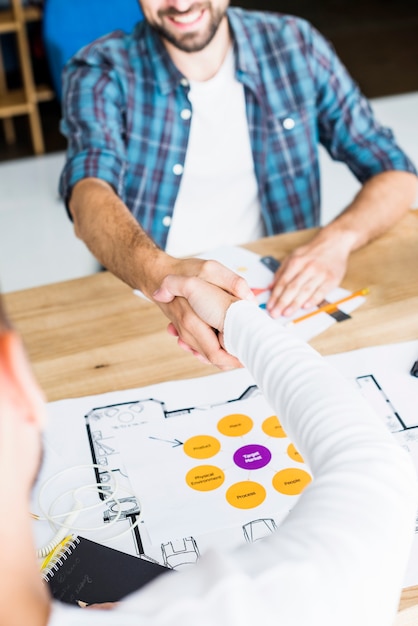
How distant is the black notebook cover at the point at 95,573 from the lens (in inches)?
33.2

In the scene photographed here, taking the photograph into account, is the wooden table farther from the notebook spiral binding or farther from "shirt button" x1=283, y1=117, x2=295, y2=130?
"shirt button" x1=283, y1=117, x2=295, y2=130

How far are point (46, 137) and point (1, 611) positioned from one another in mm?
3531

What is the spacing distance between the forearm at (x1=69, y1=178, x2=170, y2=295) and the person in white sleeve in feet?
2.11

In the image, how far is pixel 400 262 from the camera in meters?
1.41

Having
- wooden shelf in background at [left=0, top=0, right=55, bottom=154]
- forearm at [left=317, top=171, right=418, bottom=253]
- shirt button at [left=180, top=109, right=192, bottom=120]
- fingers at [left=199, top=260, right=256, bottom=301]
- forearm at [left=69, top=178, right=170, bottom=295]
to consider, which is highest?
shirt button at [left=180, top=109, right=192, bottom=120]

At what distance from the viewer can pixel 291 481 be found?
0.98 metres

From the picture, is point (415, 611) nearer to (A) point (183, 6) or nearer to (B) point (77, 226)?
(B) point (77, 226)

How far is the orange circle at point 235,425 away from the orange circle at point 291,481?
89 mm

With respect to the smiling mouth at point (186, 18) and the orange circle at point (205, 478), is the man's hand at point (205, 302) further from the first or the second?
the smiling mouth at point (186, 18)

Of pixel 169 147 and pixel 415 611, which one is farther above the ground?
pixel 169 147

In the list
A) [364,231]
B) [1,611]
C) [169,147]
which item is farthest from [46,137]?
[1,611]

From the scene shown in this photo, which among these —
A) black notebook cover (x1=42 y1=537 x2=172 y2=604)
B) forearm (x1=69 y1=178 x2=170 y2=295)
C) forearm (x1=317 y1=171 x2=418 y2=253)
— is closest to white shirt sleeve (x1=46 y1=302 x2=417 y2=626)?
black notebook cover (x1=42 y1=537 x2=172 y2=604)

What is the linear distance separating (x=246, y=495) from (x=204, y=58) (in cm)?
107

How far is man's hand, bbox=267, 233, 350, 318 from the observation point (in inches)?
51.2
